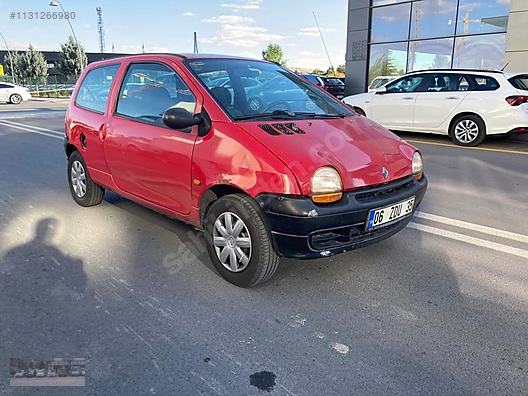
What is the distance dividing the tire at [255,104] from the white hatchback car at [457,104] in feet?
23.4

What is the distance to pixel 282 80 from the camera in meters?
4.16

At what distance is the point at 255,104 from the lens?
357 cm

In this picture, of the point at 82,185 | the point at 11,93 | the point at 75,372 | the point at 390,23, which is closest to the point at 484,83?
the point at 82,185

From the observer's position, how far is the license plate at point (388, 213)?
119 inches

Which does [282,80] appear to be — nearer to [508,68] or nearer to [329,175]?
[329,175]

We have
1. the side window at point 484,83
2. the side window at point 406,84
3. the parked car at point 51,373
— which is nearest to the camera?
the parked car at point 51,373

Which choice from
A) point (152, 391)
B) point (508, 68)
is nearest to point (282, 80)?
point (152, 391)

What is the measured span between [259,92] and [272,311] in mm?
1864

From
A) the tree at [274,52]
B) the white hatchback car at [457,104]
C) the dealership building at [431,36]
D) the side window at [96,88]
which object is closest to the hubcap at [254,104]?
the side window at [96,88]

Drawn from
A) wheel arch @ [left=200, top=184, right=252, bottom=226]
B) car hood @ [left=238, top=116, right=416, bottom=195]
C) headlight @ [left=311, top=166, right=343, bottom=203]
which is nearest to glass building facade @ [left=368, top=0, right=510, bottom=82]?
car hood @ [left=238, top=116, right=416, bottom=195]

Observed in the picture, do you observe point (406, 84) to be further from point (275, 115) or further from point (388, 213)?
point (388, 213)

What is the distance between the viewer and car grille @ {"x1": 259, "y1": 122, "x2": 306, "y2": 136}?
10.2ft

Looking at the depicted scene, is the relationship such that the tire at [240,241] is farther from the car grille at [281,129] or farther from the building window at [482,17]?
the building window at [482,17]

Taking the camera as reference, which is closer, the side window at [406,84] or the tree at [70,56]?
the side window at [406,84]
